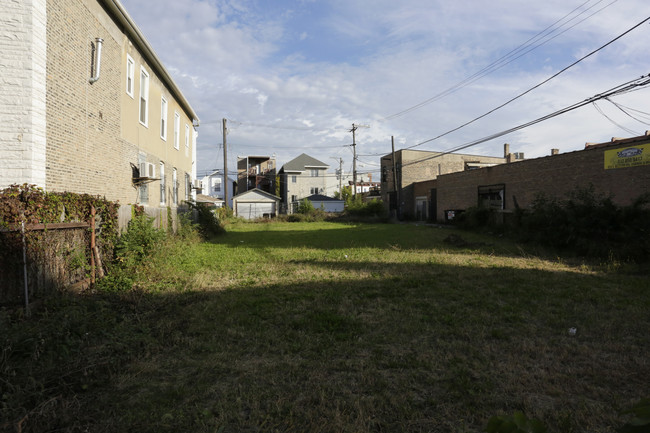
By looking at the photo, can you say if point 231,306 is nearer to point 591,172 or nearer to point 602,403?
point 602,403

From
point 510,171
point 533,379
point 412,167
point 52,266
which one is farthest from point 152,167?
point 412,167

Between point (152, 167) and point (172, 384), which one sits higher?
point (152, 167)

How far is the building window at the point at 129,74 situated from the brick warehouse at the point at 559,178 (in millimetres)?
15115

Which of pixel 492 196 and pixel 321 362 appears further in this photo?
pixel 492 196

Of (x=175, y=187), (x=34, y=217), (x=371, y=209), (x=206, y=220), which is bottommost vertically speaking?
(x=206, y=220)

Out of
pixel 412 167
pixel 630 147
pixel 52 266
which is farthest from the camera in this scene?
pixel 412 167

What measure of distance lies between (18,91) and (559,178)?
20.0 meters

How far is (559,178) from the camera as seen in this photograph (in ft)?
58.5

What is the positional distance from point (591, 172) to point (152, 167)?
57.0 feet

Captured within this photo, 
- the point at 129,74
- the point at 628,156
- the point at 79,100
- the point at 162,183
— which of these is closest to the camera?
the point at 79,100

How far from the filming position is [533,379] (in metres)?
3.62

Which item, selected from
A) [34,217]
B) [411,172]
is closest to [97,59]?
[34,217]

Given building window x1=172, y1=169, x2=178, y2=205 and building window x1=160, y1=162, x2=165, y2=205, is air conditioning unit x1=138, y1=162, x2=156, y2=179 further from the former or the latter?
building window x1=172, y1=169, x2=178, y2=205

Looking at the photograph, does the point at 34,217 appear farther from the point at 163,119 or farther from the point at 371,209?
the point at 371,209
